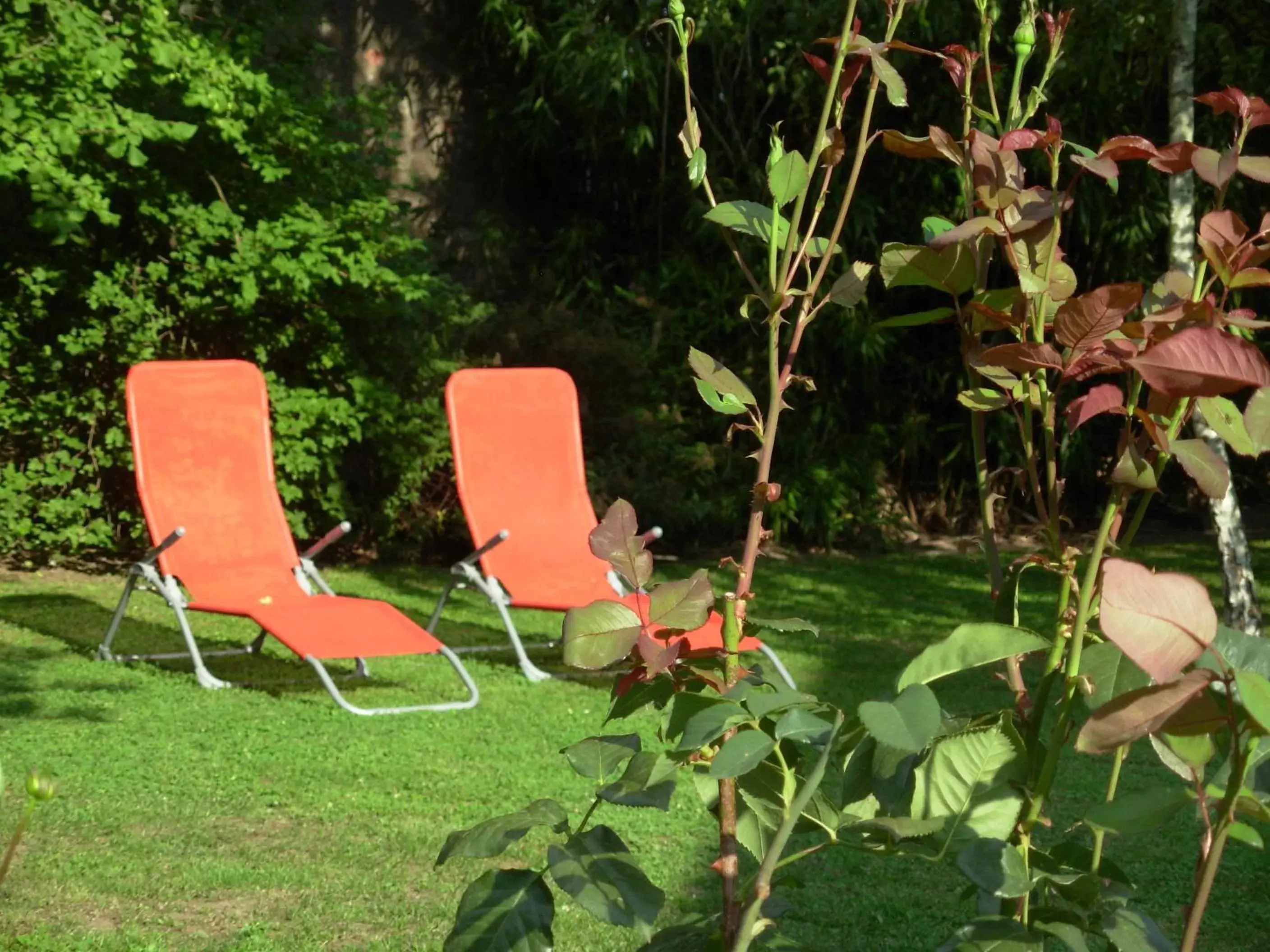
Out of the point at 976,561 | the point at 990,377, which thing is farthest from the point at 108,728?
the point at 976,561

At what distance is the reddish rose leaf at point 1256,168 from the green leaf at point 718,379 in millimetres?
418

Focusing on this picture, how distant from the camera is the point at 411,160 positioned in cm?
1055

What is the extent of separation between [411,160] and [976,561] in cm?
453

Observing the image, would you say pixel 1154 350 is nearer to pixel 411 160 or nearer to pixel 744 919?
pixel 744 919

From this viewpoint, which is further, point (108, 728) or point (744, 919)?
point (108, 728)

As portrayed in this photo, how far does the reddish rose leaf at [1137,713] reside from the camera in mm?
891

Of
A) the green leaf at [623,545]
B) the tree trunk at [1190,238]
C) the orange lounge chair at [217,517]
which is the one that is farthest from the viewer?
the tree trunk at [1190,238]

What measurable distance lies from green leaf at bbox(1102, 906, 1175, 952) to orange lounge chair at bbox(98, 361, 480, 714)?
4365 millimetres

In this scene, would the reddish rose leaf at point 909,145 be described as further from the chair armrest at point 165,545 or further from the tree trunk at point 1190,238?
the tree trunk at point 1190,238

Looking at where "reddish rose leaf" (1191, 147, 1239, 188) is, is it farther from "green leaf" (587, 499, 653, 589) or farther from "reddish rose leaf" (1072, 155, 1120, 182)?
"green leaf" (587, 499, 653, 589)

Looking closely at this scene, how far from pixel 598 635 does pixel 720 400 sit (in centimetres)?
24

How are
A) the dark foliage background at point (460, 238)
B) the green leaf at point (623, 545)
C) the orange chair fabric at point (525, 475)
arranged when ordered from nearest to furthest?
the green leaf at point (623, 545) < the orange chair fabric at point (525, 475) < the dark foliage background at point (460, 238)

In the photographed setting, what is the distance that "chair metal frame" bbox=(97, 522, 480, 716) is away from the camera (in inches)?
207

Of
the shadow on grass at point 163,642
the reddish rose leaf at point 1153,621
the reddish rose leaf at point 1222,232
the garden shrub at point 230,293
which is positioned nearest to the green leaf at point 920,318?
the reddish rose leaf at point 1222,232
